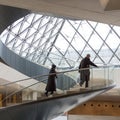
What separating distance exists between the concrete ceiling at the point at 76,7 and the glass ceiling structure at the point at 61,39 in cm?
2205

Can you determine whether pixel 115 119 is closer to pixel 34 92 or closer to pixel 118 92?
pixel 118 92

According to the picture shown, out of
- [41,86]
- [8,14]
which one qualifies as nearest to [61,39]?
[8,14]

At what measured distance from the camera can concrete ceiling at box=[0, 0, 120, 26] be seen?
527 inches

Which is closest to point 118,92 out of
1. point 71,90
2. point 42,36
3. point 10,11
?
point 71,90

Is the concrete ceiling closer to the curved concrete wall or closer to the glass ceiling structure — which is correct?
the curved concrete wall

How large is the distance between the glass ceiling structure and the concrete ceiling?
868 inches

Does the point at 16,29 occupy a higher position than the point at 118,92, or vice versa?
the point at 16,29

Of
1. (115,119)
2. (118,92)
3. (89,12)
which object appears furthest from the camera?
(115,119)

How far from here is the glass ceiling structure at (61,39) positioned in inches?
1558

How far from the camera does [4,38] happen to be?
127 ft

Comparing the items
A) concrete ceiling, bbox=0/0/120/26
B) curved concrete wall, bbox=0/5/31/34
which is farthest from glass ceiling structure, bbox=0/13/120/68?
concrete ceiling, bbox=0/0/120/26

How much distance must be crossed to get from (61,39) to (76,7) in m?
30.2

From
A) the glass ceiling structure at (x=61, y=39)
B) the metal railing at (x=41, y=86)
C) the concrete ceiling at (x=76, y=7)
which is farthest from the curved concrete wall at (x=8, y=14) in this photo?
the glass ceiling structure at (x=61, y=39)

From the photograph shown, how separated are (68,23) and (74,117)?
14.9m
